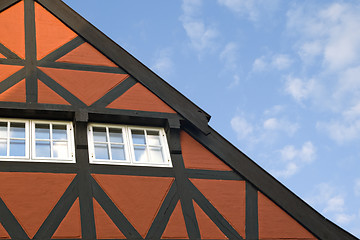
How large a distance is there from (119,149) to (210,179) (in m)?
1.48

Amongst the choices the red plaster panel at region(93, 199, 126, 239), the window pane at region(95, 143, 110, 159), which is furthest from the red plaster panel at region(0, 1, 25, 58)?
the red plaster panel at region(93, 199, 126, 239)

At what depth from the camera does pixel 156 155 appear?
29.1 feet

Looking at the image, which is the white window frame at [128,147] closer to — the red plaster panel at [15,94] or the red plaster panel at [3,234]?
the red plaster panel at [15,94]

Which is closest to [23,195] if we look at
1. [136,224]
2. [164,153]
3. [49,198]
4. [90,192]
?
[49,198]

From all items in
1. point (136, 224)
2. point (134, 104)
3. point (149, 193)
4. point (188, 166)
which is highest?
point (134, 104)

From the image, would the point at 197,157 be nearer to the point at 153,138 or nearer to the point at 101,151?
the point at 153,138

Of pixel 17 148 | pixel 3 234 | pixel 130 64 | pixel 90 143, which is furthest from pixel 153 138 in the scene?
pixel 3 234

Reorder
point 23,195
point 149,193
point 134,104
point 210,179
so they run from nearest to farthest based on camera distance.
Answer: point 23,195 → point 149,193 → point 210,179 → point 134,104

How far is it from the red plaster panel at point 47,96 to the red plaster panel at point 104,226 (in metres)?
1.97

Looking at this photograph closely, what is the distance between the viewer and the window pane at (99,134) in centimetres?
878

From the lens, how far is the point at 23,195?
7.54 metres

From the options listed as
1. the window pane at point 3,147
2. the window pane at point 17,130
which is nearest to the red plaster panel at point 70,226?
the window pane at point 3,147

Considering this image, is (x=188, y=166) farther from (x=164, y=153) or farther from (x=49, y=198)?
(x=49, y=198)

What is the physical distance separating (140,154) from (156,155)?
0.86 feet
